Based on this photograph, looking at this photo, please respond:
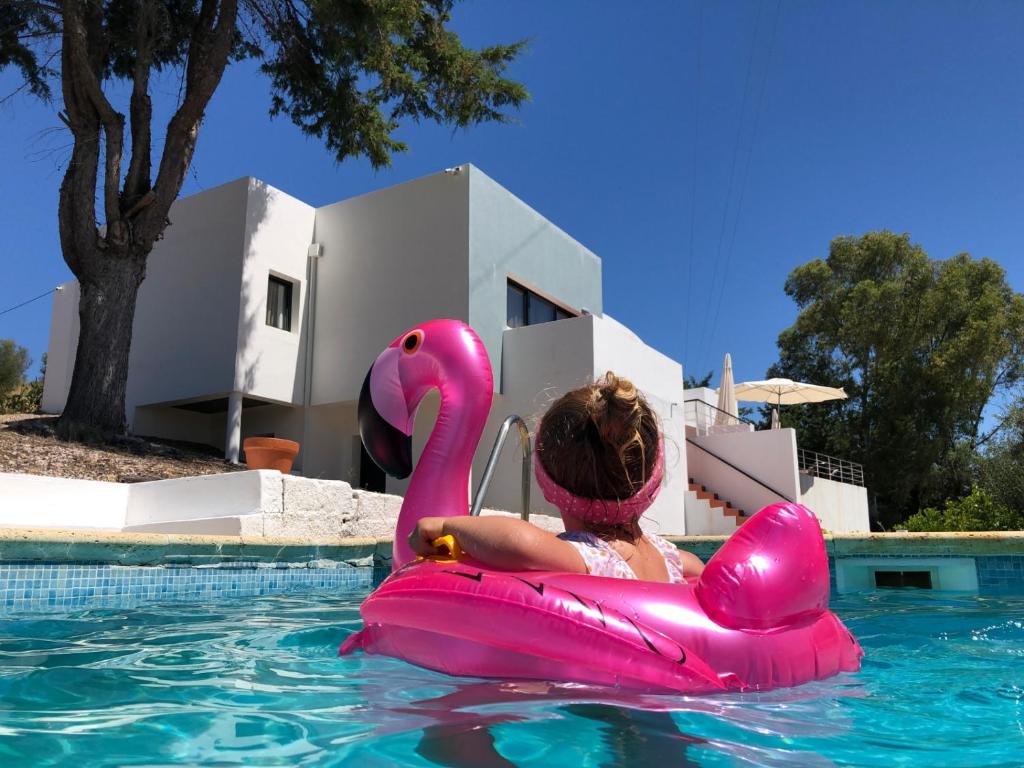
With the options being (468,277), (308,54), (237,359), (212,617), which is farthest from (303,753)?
(308,54)

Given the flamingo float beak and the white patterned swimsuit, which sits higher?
the flamingo float beak

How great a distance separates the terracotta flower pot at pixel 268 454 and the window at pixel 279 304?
4.90m

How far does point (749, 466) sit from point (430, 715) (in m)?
15.4

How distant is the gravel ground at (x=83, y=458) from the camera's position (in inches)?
364

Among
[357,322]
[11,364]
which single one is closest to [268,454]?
[357,322]

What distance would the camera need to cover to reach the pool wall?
4.62 meters

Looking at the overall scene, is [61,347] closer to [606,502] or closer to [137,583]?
[137,583]

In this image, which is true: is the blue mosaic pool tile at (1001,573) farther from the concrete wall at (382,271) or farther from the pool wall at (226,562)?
the concrete wall at (382,271)

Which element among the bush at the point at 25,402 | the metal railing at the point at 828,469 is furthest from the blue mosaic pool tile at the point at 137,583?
the bush at the point at 25,402

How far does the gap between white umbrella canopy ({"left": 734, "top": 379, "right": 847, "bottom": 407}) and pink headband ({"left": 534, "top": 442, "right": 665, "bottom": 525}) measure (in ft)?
60.0

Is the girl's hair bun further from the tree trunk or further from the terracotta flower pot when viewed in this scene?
the tree trunk

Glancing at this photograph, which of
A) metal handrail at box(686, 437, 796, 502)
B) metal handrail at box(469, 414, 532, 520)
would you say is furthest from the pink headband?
metal handrail at box(686, 437, 796, 502)

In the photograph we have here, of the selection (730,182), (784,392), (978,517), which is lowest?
(978,517)

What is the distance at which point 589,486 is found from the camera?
7.98ft
